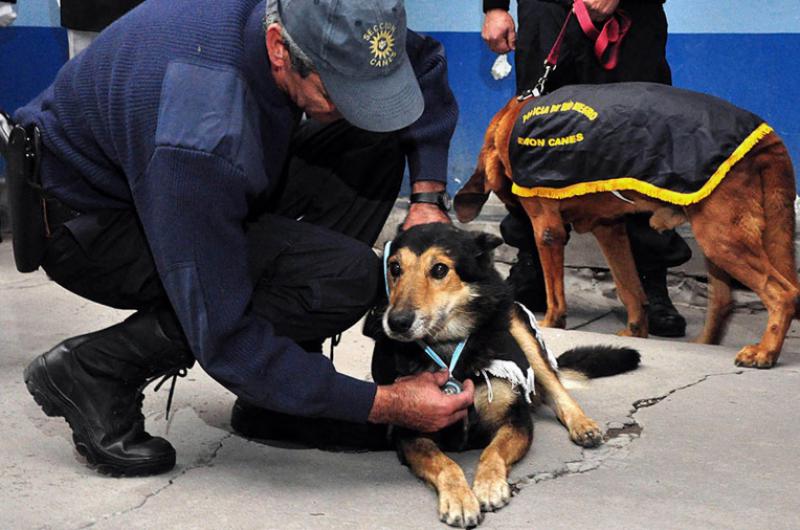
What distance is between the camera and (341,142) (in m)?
2.95

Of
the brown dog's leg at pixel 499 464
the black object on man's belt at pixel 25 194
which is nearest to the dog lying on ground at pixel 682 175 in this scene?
the brown dog's leg at pixel 499 464

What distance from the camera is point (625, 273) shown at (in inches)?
167

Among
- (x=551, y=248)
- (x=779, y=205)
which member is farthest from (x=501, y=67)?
(x=779, y=205)

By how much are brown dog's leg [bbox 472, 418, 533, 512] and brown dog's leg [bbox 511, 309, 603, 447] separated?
0.19 m

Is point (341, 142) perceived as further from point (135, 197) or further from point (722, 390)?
point (722, 390)

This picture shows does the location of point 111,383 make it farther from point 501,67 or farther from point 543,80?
point 501,67

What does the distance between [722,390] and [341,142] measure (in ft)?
4.78

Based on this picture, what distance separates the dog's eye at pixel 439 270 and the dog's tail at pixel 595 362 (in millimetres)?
767

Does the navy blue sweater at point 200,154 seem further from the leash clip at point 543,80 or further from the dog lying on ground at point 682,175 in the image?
the leash clip at point 543,80

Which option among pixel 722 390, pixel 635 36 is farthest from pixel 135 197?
pixel 635 36

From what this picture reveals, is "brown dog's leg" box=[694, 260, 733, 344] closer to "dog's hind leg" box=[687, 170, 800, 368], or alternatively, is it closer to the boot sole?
"dog's hind leg" box=[687, 170, 800, 368]

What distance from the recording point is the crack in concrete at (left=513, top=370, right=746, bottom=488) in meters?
2.59

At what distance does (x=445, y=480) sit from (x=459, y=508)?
0.11 metres

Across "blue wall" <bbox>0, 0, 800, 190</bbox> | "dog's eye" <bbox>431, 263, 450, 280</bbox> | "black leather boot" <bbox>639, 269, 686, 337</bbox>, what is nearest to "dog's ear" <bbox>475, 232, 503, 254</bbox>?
"dog's eye" <bbox>431, 263, 450, 280</bbox>
